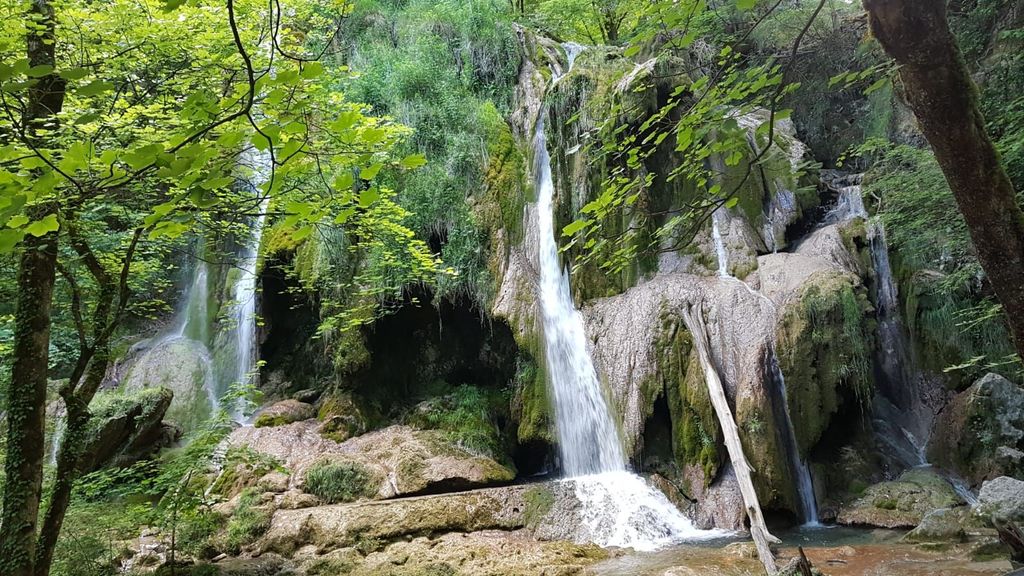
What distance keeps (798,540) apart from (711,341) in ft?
9.77

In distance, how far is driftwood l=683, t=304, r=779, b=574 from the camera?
5.44m

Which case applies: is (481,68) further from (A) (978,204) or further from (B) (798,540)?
(A) (978,204)

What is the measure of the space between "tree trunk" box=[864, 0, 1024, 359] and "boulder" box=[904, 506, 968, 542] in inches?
215

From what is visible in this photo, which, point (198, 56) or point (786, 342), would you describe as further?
point (786, 342)

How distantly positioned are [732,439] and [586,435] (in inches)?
102

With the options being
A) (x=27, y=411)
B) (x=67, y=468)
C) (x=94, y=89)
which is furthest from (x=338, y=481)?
(x=94, y=89)

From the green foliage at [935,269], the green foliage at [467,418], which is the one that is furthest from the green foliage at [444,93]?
the green foliage at [935,269]

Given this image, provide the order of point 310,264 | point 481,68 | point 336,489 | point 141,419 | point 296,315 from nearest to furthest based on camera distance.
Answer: point 336,489 < point 141,419 < point 310,264 < point 296,315 < point 481,68

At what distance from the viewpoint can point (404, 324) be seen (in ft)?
37.7

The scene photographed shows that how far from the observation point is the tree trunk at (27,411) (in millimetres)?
3746

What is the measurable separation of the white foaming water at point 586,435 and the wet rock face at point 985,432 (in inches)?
Result: 157

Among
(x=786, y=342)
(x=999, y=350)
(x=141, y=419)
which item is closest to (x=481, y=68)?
(x=786, y=342)

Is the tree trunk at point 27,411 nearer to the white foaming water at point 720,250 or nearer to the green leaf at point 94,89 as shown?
the green leaf at point 94,89

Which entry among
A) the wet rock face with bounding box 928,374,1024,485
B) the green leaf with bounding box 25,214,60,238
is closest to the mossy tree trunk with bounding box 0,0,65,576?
the green leaf with bounding box 25,214,60,238
